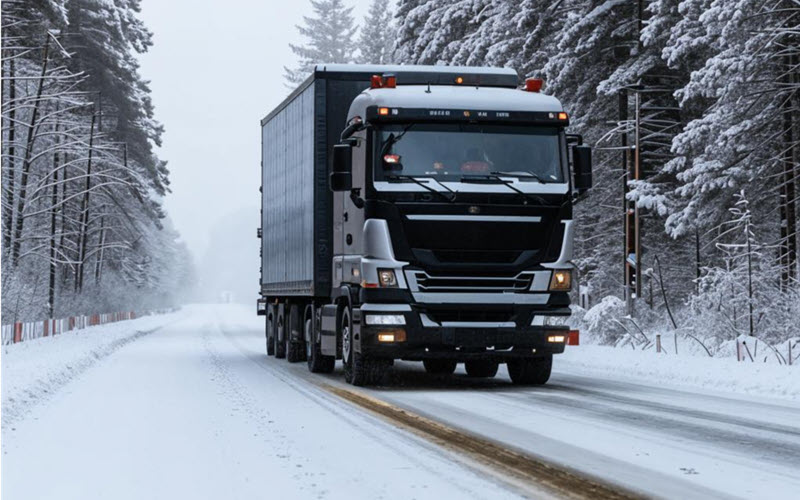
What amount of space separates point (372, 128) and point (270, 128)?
8964mm

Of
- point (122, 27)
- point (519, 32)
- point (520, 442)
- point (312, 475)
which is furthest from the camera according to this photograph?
point (122, 27)

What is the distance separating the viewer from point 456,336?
1462 centimetres

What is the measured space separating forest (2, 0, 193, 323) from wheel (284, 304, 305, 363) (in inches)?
408

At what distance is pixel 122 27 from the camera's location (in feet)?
152

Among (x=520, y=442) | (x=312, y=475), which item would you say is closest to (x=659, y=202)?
(x=520, y=442)

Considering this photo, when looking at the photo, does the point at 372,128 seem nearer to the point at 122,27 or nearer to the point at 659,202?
the point at 659,202

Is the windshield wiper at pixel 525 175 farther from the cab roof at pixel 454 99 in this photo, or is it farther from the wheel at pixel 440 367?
the wheel at pixel 440 367

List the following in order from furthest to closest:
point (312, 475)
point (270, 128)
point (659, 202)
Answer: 1. point (659, 202)
2. point (270, 128)
3. point (312, 475)

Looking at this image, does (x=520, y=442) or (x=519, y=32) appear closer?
(x=520, y=442)

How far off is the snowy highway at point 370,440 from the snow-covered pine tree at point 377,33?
5871 cm

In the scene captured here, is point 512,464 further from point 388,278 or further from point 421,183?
point 421,183

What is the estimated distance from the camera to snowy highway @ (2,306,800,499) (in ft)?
25.6

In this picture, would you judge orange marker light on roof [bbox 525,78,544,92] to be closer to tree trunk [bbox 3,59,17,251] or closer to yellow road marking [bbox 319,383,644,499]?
yellow road marking [bbox 319,383,644,499]

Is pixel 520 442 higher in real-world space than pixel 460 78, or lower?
lower
